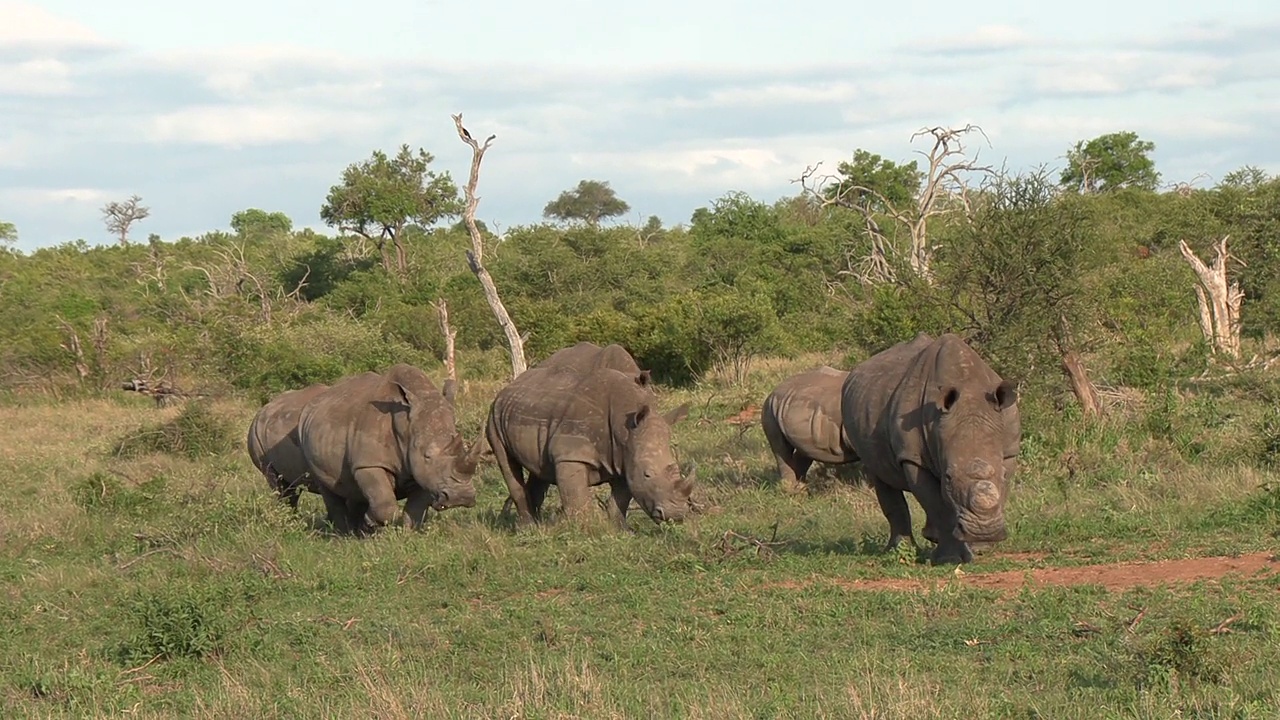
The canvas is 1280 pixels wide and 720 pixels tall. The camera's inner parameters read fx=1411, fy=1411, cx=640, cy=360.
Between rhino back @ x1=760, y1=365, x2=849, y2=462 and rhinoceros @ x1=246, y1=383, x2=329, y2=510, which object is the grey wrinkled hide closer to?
rhino back @ x1=760, y1=365, x2=849, y2=462

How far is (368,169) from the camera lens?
4312cm

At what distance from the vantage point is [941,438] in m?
9.19

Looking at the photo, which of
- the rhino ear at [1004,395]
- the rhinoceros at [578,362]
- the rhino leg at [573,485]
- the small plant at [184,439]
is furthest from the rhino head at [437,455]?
the small plant at [184,439]

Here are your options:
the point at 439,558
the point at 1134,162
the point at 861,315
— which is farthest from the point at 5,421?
the point at 1134,162

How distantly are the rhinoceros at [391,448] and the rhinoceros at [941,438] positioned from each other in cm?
365

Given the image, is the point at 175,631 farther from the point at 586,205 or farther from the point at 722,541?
the point at 586,205

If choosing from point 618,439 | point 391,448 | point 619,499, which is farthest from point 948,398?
point 391,448

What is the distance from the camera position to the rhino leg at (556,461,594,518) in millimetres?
12008

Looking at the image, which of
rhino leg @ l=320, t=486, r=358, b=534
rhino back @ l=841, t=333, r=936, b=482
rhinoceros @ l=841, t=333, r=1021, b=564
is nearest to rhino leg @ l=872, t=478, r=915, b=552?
rhinoceros @ l=841, t=333, r=1021, b=564

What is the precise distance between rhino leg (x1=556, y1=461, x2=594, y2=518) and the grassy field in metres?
0.23

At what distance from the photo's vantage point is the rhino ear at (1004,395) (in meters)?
9.23

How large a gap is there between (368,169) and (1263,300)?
2771 centimetres

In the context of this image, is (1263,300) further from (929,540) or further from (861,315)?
(929,540)

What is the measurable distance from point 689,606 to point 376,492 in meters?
4.51
